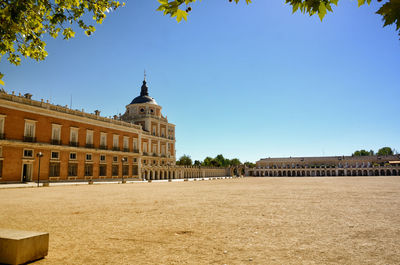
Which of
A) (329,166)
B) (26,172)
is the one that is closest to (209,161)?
(329,166)

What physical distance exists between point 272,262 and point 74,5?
6448mm

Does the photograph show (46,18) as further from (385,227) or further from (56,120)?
(56,120)

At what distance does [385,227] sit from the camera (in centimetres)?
661

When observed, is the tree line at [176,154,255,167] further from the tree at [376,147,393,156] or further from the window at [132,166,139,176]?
the tree at [376,147,393,156]

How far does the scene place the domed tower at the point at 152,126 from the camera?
53.0 meters

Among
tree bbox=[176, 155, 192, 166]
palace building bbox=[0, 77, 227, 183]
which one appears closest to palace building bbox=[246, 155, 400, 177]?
tree bbox=[176, 155, 192, 166]

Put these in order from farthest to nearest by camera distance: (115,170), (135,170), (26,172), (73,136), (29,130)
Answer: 1. (135,170)
2. (115,170)
3. (73,136)
4. (29,130)
5. (26,172)

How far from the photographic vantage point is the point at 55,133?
109ft

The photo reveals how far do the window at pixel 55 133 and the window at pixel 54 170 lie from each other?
2844mm

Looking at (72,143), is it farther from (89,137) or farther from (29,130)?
(29,130)

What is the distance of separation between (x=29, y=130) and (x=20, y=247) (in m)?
31.2

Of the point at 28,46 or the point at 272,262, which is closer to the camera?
the point at 272,262

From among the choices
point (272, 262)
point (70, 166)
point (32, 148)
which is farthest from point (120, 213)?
point (70, 166)

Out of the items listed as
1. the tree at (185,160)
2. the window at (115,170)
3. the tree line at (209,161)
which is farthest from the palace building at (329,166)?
the window at (115,170)
